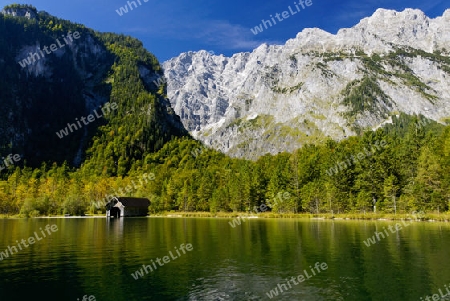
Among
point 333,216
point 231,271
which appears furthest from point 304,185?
point 231,271

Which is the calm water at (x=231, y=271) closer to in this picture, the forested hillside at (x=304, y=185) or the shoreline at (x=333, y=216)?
the shoreline at (x=333, y=216)

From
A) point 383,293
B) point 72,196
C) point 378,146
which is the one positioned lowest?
point 383,293

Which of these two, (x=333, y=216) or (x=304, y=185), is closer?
(x=333, y=216)

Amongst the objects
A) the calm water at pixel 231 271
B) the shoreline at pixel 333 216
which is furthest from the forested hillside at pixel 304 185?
the calm water at pixel 231 271

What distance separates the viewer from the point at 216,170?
17050 cm

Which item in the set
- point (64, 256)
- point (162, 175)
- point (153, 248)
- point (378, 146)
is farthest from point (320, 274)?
point (162, 175)

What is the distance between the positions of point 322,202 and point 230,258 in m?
85.4

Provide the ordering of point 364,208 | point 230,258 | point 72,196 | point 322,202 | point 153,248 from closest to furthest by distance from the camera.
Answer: point 230,258 < point 153,248 < point 364,208 < point 322,202 < point 72,196

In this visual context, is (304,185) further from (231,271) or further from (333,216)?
(231,271)

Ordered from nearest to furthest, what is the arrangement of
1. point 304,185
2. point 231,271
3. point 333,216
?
point 231,271, point 333,216, point 304,185

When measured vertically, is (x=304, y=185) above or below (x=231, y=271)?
above

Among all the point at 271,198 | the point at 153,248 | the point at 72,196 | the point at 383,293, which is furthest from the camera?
the point at 72,196

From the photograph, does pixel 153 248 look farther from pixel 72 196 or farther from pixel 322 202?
pixel 72 196

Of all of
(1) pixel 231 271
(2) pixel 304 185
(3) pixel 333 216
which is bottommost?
(3) pixel 333 216
